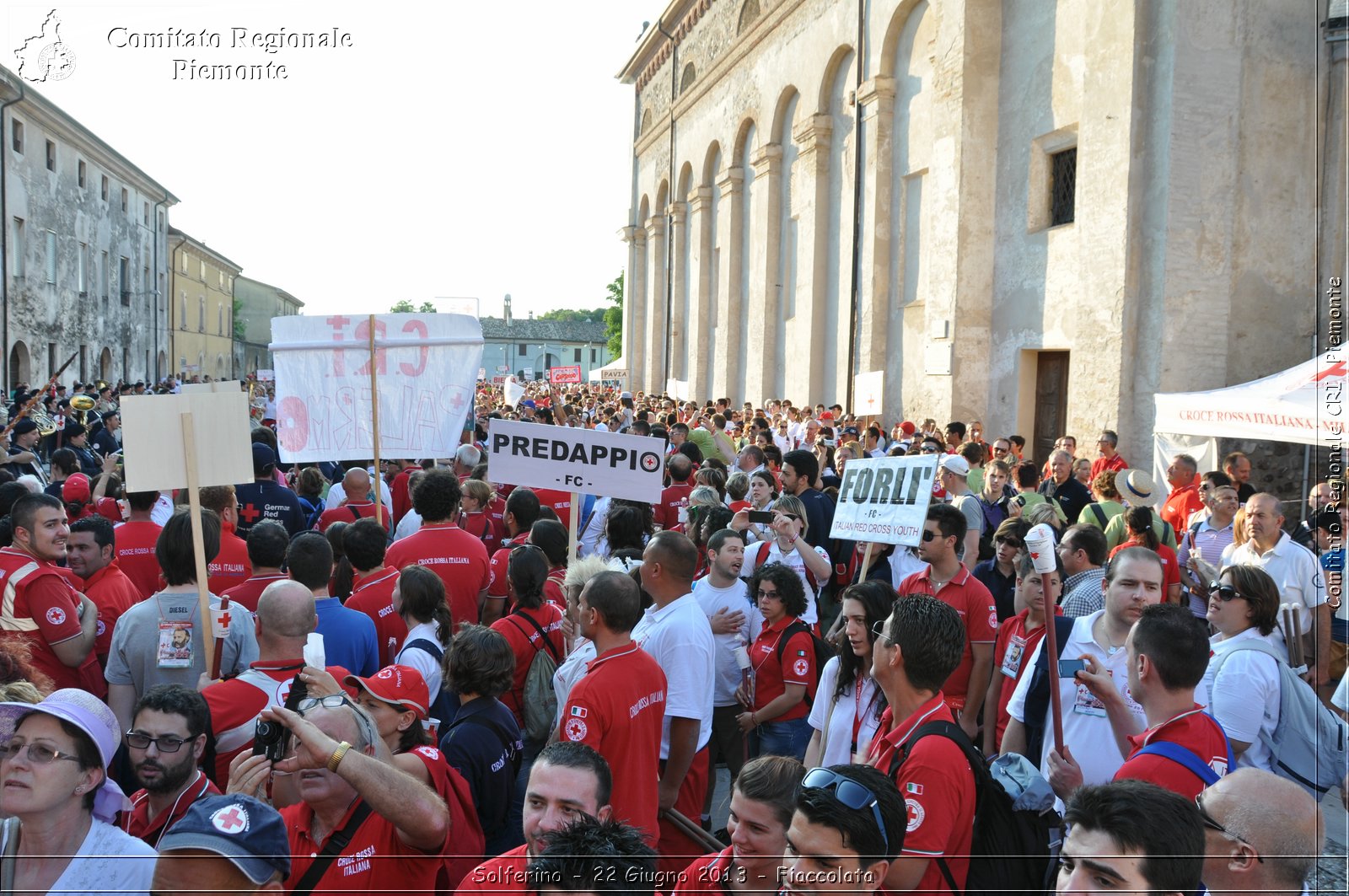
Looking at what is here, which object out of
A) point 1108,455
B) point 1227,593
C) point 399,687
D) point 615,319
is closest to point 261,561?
point 399,687

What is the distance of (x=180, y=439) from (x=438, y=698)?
202cm

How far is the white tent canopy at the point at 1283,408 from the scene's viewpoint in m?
10.0

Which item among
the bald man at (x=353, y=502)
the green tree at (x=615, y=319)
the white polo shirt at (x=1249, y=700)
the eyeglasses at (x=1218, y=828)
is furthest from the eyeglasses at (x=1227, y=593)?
the green tree at (x=615, y=319)

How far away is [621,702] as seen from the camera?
402 cm

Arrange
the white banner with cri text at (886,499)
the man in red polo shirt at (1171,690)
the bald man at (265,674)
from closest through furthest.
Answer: the man in red polo shirt at (1171,690) → the bald man at (265,674) → the white banner with cri text at (886,499)

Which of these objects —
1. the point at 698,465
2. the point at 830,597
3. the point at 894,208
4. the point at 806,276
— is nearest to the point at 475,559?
the point at 830,597

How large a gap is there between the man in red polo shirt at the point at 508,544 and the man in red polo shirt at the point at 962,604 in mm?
2447

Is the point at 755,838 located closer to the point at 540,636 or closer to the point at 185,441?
the point at 540,636

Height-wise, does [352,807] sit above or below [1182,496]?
below

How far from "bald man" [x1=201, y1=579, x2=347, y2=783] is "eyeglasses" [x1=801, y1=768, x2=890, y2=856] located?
6.60ft

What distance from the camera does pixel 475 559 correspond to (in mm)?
6418

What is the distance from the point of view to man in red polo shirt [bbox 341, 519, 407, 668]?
220 inches

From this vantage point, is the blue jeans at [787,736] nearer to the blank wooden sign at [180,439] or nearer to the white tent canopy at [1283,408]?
the blank wooden sign at [180,439]

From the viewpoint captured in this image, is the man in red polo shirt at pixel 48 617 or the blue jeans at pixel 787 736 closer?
the man in red polo shirt at pixel 48 617
